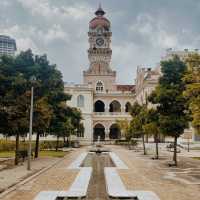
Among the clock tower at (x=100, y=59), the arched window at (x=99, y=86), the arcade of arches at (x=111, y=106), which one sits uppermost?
the clock tower at (x=100, y=59)

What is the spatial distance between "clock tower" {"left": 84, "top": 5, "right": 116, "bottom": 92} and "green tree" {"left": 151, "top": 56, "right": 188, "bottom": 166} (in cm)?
6569

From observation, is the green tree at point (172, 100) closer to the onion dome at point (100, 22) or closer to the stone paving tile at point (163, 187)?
the stone paving tile at point (163, 187)

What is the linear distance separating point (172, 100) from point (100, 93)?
211 feet

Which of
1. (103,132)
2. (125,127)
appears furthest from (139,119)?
(103,132)

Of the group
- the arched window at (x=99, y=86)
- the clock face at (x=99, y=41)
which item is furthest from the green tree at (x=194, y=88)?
the clock face at (x=99, y=41)

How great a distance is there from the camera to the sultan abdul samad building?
86750mm

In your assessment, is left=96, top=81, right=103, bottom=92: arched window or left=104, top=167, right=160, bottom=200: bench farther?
left=96, top=81, right=103, bottom=92: arched window

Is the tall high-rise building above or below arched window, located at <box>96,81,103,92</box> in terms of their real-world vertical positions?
above

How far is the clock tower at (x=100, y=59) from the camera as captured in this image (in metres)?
95.6

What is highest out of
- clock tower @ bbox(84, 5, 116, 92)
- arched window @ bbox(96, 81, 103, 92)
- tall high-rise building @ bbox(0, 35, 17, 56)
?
tall high-rise building @ bbox(0, 35, 17, 56)

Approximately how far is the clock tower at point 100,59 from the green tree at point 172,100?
2586 inches

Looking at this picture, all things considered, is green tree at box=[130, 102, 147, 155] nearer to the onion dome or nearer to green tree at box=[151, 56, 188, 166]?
green tree at box=[151, 56, 188, 166]

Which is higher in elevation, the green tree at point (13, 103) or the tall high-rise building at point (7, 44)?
the tall high-rise building at point (7, 44)

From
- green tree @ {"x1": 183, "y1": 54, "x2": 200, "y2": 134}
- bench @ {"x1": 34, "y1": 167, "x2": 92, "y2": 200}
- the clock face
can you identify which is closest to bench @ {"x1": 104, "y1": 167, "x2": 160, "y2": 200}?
bench @ {"x1": 34, "y1": 167, "x2": 92, "y2": 200}
